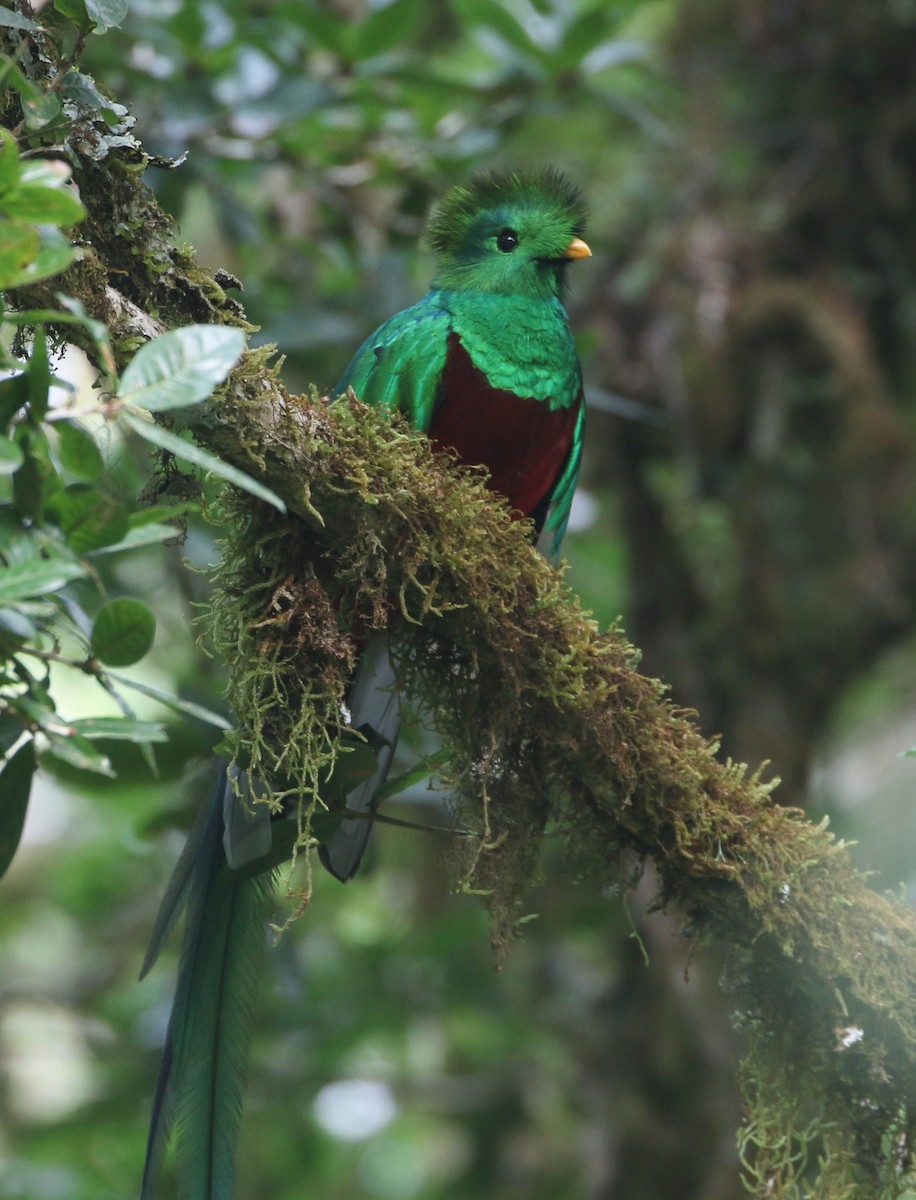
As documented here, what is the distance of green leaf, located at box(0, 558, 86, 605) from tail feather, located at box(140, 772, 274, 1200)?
0.78m

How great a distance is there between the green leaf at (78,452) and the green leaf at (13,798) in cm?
36

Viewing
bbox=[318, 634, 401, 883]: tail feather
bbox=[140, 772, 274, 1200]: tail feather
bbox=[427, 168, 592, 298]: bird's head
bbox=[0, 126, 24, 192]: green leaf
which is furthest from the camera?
bbox=[427, 168, 592, 298]: bird's head

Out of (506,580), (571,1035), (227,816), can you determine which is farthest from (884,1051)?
(571,1035)

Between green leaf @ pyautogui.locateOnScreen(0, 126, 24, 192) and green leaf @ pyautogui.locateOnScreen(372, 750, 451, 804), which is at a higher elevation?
green leaf @ pyautogui.locateOnScreen(372, 750, 451, 804)

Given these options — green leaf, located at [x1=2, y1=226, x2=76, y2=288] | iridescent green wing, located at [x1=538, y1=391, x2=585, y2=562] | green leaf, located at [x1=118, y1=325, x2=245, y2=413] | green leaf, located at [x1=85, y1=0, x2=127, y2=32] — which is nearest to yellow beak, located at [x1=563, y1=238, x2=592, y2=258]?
iridescent green wing, located at [x1=538, y1=391, x2=585, y2=562]

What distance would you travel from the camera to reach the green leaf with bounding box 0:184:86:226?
1.15 meters

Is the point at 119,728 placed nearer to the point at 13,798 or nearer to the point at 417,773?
the point at 13,798

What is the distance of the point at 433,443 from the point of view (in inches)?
90.4

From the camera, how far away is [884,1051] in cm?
171

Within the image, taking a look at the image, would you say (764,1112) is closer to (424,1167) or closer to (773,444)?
(773,444)

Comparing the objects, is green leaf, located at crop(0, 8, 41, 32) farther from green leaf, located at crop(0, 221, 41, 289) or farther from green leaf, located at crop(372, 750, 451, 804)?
green leaf, located at crop(372, 750, 451, 804)

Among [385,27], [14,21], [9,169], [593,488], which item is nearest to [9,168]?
[9,169]

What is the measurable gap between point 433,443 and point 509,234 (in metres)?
0.60

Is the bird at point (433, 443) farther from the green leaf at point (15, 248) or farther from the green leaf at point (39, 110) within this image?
the green leaf at point (15, 248)
